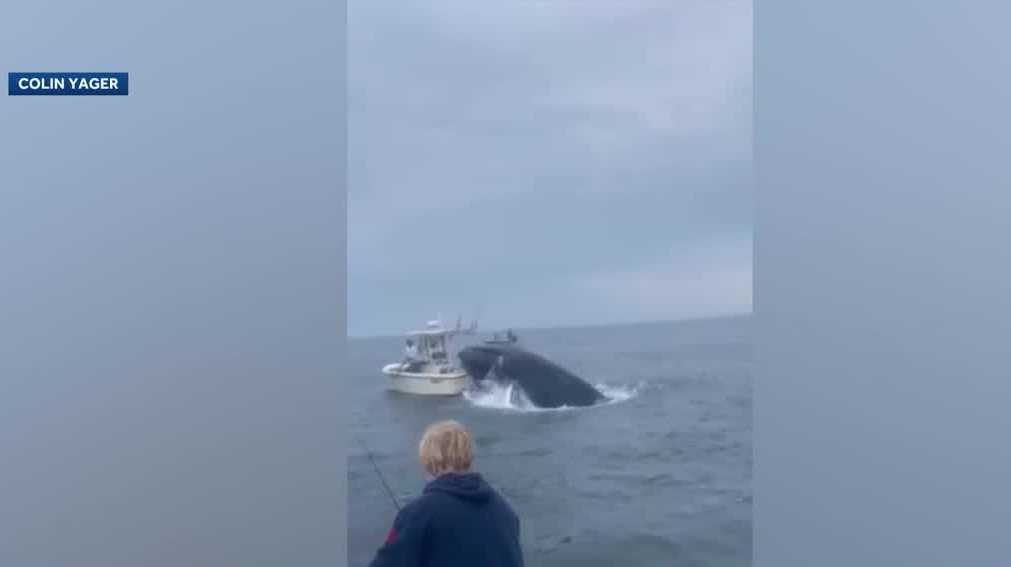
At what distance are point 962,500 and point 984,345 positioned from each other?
526 millimetres

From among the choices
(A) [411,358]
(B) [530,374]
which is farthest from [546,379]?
(A) [411,358]

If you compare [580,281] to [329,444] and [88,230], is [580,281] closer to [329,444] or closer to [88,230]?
[329,444]

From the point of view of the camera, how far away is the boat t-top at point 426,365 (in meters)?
3.94

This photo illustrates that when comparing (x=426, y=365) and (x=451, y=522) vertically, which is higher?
(x=426, y=365)

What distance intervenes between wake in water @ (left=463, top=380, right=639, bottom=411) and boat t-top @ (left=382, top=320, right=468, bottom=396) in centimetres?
10

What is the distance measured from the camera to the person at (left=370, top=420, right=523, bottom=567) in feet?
9.89

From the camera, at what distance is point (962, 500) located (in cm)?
403

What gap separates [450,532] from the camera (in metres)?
3.04

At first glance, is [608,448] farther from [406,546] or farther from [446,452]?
[406,546]

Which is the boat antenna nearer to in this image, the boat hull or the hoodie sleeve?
the boat hull

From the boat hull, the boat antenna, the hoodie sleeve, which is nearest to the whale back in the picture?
the boat hull

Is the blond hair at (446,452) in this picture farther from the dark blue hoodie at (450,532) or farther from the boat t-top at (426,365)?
the boat t-top at (426,365)

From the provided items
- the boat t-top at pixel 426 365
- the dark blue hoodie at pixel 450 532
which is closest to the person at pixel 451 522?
the dark blue hoodie at pixel 450 532

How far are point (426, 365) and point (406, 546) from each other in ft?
3.41
